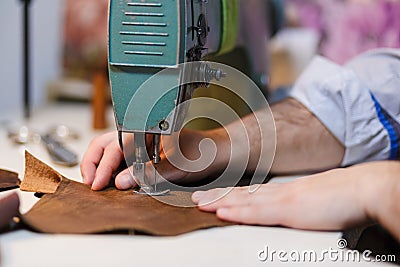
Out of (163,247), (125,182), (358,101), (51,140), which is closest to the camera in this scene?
(163,247)

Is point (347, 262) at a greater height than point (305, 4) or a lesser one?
lesser

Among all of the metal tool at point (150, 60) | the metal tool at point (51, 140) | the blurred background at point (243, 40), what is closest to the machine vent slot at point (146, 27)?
the metal tool at point (150, 60)

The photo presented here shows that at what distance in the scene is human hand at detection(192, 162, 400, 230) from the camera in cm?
94

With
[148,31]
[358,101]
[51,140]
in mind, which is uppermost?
[148,31]

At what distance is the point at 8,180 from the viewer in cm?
120

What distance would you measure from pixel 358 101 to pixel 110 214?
60 centimetres

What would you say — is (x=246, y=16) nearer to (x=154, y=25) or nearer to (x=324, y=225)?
(x=154, y=25)

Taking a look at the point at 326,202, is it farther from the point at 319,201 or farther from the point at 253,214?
the point at 253,214

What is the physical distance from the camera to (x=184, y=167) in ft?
3.90

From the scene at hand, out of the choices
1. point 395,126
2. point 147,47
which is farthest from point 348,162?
point 147,47

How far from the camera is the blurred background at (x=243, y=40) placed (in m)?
1.82

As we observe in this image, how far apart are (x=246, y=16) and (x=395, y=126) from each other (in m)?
0.59

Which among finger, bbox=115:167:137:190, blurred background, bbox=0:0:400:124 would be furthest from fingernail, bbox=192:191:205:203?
blurred background, bbox=0:0:400:124
